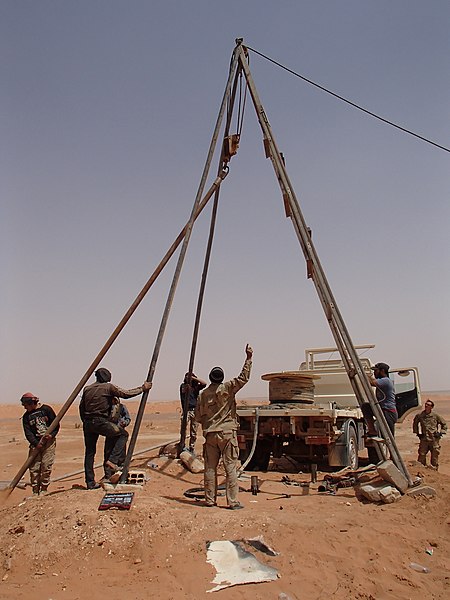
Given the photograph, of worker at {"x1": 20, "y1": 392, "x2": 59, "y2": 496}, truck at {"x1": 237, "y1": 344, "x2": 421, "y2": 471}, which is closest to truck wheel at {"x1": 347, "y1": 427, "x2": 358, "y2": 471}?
truck at {"x1": 237, "y1": 344, "x2": 421, "y2": 471}

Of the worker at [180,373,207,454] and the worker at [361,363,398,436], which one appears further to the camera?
the worker at [180,373,207,454]

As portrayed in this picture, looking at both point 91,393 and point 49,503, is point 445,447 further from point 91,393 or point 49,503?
point 49,503

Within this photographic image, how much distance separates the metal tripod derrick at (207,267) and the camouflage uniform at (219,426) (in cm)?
107

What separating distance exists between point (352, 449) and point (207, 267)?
186 inches

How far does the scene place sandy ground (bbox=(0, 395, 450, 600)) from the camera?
14.9ft

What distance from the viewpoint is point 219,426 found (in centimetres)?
711

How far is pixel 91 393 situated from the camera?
7750 millimetres

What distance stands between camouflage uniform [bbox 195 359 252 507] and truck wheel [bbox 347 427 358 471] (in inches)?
123

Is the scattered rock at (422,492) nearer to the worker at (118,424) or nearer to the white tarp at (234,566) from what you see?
the white tarp at (234,566)

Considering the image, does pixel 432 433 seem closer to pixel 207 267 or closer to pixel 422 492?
pixel 422 492

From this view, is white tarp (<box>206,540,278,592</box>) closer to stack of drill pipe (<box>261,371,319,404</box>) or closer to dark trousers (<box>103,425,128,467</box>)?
dark trousers (<box>103,425,128,467</box>)

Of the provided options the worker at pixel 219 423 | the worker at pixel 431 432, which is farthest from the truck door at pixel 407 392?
the worker at pixel 219 423

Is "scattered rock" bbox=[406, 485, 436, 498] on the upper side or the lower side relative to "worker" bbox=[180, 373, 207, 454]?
lower

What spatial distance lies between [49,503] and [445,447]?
1349cm
